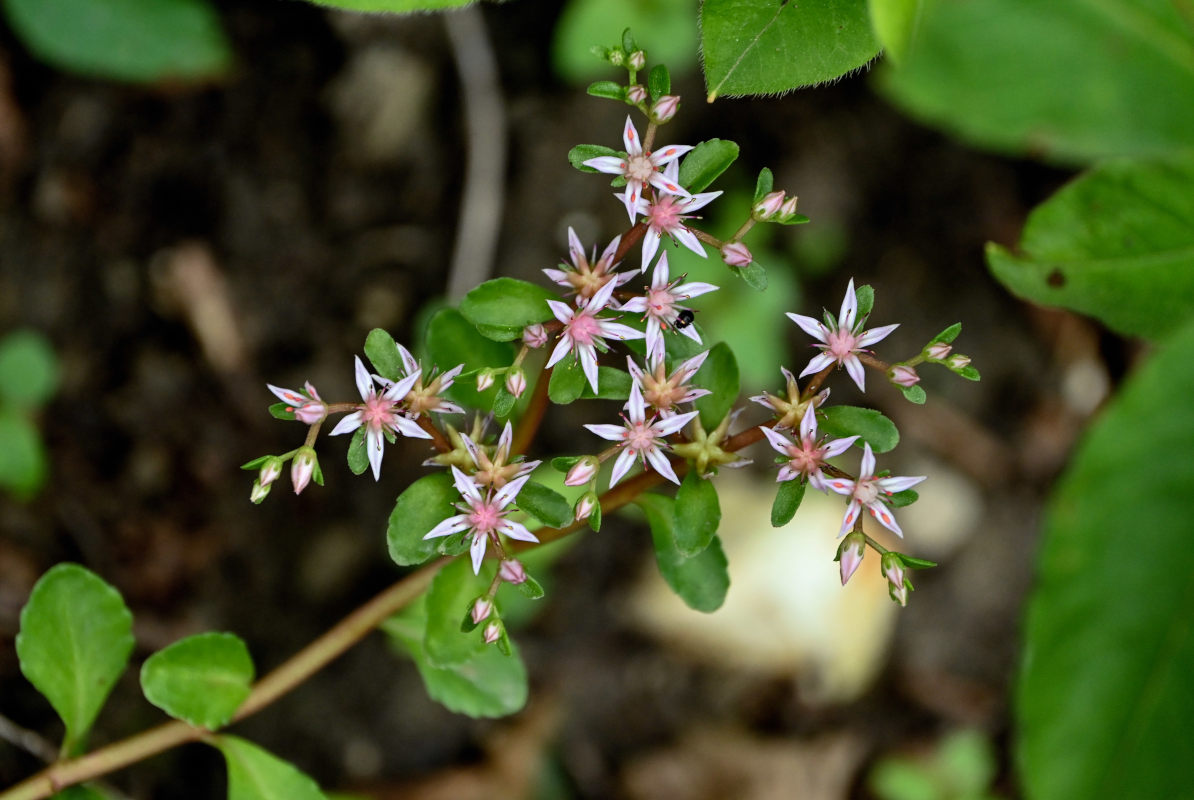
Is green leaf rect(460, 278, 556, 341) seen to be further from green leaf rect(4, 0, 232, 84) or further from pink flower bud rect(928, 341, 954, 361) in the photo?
green leaf rect(4, 0, 232, 84)

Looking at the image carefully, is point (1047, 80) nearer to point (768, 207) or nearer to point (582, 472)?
point (768, 207)

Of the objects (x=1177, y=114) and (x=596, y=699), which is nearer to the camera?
(x=1177, y=114)

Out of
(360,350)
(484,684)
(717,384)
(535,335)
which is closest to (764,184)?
(717,384)

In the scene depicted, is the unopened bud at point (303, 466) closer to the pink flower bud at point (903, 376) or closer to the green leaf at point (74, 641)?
the green leaf at point (74, 641)

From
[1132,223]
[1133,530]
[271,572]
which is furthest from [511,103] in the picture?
[1133,530]

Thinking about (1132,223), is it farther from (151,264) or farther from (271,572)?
(151,264)
